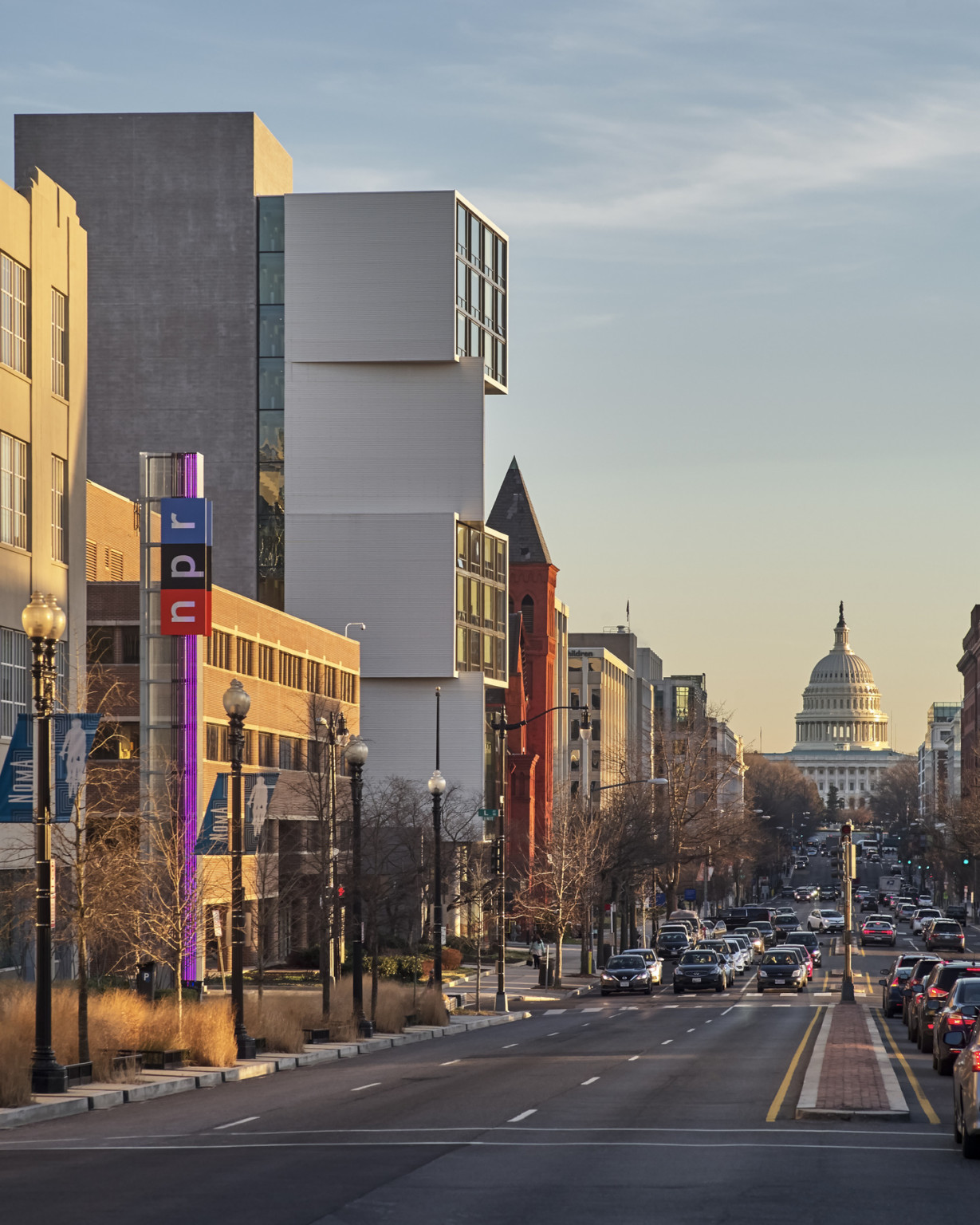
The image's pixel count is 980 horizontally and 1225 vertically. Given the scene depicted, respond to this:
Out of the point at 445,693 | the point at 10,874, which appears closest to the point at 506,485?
the point at 445,693

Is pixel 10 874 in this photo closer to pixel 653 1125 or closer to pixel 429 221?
pixel 653 1125

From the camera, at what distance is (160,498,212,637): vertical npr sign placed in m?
51.8

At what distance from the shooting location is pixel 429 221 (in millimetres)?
86500

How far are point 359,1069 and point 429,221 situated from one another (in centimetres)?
6076

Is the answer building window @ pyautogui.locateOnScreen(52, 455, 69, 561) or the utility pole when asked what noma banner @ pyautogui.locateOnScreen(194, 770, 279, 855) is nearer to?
building window @ pyautogui.locateOnScreen(52, 455, 69, 561)

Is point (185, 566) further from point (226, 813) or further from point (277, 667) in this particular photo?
point (277, 667)

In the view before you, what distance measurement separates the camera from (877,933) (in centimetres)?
10044

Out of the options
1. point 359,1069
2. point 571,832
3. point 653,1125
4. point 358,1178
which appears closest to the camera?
point 358,1178

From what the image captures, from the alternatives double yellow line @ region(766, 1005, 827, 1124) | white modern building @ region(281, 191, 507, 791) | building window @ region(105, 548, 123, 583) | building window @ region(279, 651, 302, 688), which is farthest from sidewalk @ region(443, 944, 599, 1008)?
double yellow line @ region(766, 1005, 827, 1124)

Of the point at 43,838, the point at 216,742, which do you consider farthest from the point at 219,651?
the point at 43,838

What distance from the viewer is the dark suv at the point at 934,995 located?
1336 inches

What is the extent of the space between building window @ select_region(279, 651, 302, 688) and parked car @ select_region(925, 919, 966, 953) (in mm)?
30573

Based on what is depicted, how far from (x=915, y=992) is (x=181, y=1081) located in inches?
717

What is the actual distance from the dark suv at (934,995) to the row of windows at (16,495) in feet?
69.1
